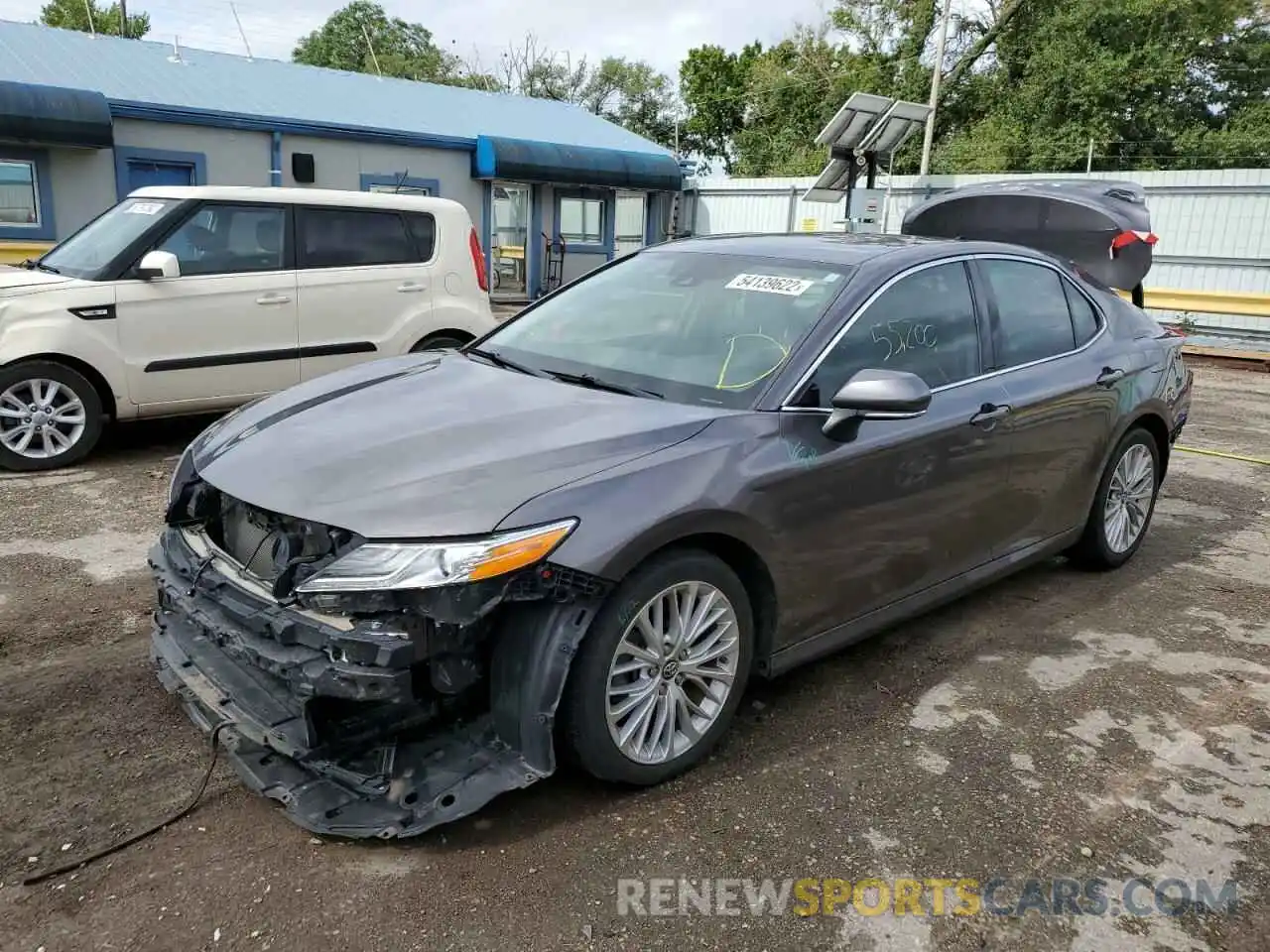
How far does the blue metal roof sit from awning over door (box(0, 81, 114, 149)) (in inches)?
29.5

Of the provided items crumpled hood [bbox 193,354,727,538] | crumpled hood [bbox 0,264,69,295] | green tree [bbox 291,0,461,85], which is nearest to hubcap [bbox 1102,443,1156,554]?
crumpled hood [bbox 193,354,727,538]

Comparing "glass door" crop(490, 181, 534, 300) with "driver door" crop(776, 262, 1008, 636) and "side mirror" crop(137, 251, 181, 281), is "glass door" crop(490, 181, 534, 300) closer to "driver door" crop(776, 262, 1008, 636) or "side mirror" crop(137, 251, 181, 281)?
"side mirror" crop(137, 251, 181, 281)

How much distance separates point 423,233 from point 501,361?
418 cm

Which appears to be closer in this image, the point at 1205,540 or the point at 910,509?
the point at 910,509

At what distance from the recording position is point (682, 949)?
7.82 feet

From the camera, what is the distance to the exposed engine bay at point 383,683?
8.30ft

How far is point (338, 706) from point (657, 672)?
896 millimetres

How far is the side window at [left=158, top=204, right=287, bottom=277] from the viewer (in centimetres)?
676

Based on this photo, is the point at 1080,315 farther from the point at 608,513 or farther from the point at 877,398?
the point at 608,513

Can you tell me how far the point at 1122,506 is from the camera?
504 cm

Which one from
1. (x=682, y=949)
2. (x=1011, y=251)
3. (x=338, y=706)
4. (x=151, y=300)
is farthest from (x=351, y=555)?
(x=151, y=300)

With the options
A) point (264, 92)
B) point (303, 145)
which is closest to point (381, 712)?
point (303, 145)

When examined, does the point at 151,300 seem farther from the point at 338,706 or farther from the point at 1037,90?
the point at 1037,90

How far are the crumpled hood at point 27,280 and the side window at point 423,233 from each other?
7.78ft
